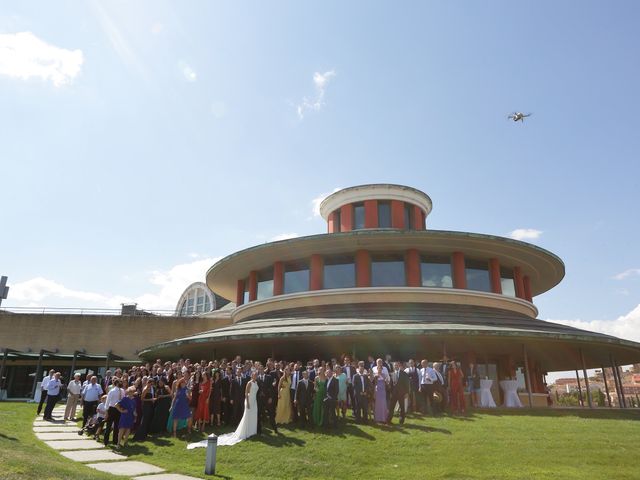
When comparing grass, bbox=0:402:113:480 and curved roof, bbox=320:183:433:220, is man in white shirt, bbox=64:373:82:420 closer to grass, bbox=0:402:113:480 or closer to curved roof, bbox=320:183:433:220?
grass, bbox=0:402:113:480

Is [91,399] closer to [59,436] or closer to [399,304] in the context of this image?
[59,436]

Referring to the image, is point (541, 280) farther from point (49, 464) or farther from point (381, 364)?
point (49, 464)

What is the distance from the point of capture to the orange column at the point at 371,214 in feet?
98.7

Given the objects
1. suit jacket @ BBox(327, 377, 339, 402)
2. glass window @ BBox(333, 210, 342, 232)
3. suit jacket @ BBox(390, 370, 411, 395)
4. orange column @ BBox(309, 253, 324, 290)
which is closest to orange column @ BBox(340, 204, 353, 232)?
glass window @ BBox(333, 210, 342, 232)

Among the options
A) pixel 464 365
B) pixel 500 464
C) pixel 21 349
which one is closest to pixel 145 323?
pixel 21 349

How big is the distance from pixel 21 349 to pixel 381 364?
1327 inches

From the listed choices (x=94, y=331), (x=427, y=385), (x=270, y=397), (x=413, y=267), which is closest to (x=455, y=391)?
(x=427, y=385)

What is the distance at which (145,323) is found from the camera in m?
37.5

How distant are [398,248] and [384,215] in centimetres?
572

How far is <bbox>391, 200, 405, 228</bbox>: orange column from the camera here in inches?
1184

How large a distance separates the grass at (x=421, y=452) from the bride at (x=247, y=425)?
362mm

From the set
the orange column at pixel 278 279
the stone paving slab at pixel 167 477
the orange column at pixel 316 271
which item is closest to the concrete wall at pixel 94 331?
the orange column at pixel 278 279

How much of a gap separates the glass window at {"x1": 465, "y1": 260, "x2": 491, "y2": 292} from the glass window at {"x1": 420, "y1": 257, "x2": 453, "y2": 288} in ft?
3.70

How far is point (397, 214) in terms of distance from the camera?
99.1 feet
